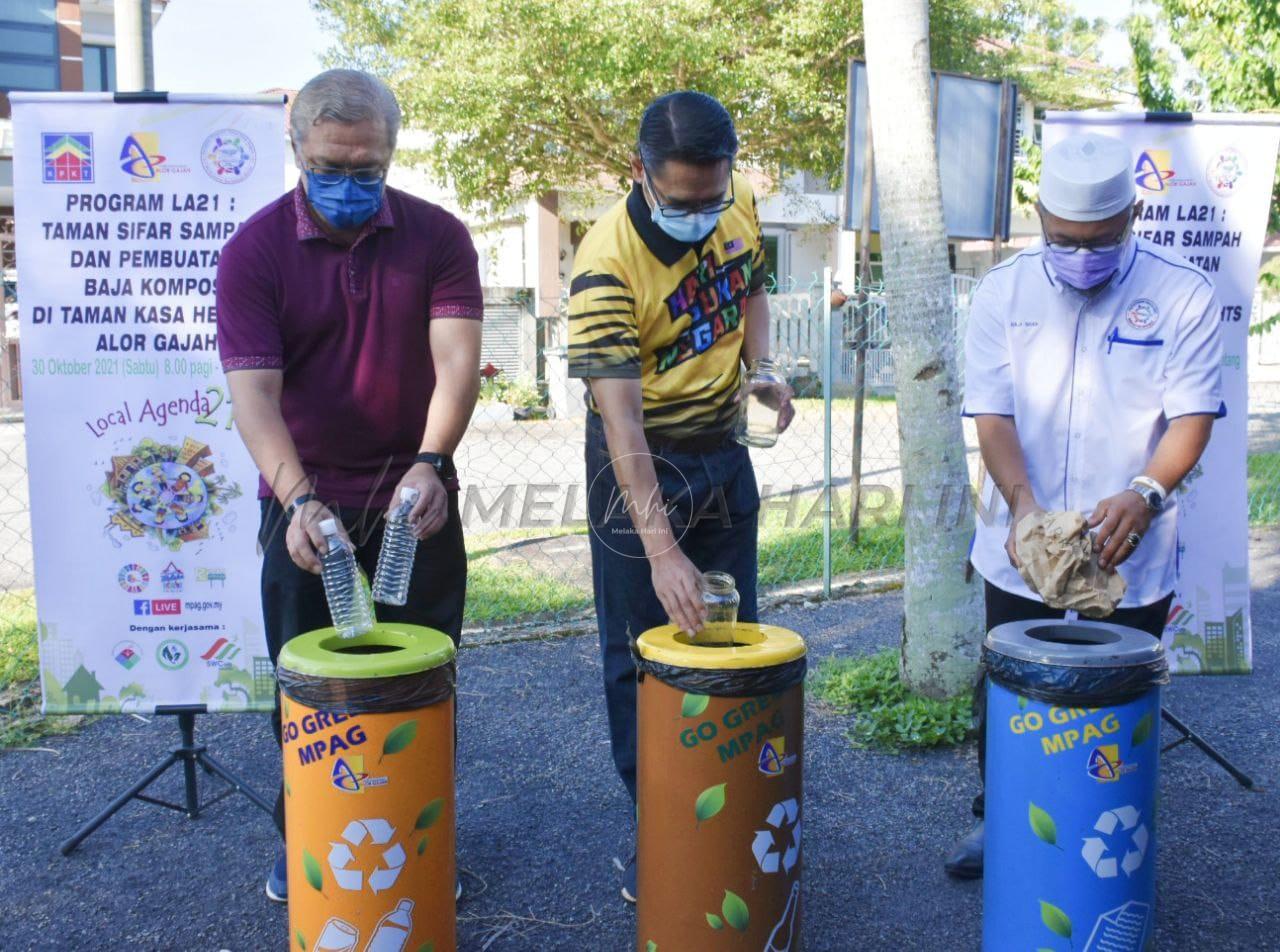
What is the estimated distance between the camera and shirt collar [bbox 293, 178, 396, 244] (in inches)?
112

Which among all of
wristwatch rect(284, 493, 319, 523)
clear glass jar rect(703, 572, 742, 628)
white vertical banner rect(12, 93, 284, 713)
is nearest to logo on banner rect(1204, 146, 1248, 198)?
clear glass jar rect(703, 572, 742, 628)

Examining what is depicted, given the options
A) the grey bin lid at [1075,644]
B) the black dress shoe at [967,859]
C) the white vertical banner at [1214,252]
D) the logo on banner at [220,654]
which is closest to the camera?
the grey bin lid at [1075,644]

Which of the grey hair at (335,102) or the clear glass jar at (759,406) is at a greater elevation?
the grey hair at (335,102)

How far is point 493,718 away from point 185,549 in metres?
1.41

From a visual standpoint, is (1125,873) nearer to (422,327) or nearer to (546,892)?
(546,892)

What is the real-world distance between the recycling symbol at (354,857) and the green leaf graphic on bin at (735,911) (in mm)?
731

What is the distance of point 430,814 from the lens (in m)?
2.53

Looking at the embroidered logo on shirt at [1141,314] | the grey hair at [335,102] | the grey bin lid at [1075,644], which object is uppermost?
the grey hair at [335,102]

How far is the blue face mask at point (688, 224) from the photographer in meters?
2.70

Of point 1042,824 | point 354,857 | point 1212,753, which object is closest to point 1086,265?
point 1042,824

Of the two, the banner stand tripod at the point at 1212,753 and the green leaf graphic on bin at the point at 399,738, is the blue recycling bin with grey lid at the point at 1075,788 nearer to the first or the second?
the green leaf graphic on bin at the point at 399,738

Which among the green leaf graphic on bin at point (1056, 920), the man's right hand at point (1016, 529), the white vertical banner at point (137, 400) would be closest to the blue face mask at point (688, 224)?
the man's right hand at point (1016, 529)

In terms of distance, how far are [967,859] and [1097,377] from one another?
142 cm

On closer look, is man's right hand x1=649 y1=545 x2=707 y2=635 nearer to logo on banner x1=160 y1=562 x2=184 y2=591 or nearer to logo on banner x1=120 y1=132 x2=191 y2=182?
logo on banner x1=160 y1=562 x2=184 y2=591
